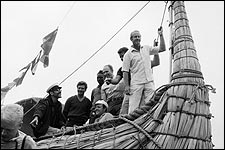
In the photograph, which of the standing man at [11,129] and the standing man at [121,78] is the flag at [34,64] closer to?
the standing man at [121,78]

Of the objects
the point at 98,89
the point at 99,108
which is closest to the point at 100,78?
the point at 98,89

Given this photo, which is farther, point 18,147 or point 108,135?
point 108,135

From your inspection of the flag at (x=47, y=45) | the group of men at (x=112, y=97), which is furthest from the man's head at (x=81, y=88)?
the flag at (x=47, y=45)

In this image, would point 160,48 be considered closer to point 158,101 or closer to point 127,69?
point 127,69

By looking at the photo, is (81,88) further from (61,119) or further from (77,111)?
(61,119)

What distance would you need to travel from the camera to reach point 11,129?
7.95ft

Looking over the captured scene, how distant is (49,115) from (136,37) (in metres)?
1.47

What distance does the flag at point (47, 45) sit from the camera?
6.00 metres

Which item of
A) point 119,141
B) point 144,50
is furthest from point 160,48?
point 119,141

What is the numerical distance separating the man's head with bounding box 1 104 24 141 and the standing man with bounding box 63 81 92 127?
6.99 ft

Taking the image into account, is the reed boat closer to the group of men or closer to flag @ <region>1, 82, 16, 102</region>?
the group of men

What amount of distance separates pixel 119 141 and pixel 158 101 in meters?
0.54

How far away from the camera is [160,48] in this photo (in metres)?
4.25

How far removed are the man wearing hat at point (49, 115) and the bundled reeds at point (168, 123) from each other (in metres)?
1.08
